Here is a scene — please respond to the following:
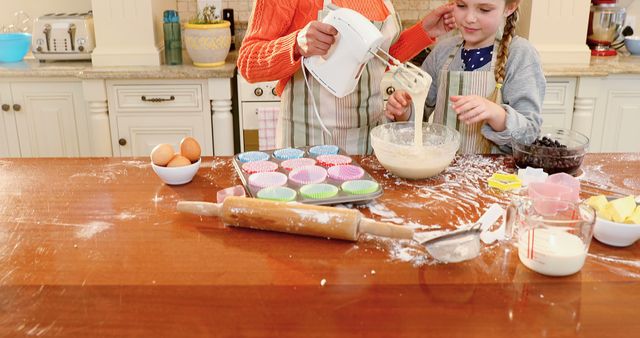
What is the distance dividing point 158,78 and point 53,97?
0.60 metres

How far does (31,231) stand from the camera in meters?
1.17

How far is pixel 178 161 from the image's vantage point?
138 cm

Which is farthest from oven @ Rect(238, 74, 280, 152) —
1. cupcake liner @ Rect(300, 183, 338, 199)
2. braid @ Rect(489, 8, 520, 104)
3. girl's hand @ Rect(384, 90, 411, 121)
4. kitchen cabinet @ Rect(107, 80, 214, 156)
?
cupcake liner @ Rect(300, 183, 338, 199)

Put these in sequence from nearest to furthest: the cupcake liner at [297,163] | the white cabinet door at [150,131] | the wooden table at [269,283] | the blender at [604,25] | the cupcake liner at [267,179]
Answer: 1. the wooden table at [269,283]
2. the cupcake liner at [267,179]
3. the cupcake liner at [297,163]
4. the white cabinet door at [150,131]
5. the blender at [604,25]

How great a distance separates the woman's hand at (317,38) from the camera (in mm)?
1434

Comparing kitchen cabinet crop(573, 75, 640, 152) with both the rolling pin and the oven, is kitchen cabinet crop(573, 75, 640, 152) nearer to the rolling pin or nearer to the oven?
the oven

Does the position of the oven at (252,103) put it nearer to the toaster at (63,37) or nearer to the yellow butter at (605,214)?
the toaster at (63,37)

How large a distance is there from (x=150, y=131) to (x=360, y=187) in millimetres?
2003

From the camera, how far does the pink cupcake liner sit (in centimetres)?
132

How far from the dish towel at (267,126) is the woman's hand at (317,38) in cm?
147

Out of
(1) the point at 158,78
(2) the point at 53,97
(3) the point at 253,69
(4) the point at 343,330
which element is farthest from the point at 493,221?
(2) the point at 53,97

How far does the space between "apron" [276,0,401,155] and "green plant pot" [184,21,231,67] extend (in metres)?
1.20

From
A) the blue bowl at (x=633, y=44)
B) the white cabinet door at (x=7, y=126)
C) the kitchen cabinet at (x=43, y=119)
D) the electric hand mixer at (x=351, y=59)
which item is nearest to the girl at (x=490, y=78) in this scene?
the electric hand mixer at (x=351, y=59)

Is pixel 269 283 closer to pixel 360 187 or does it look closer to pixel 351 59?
pixel 360 187
